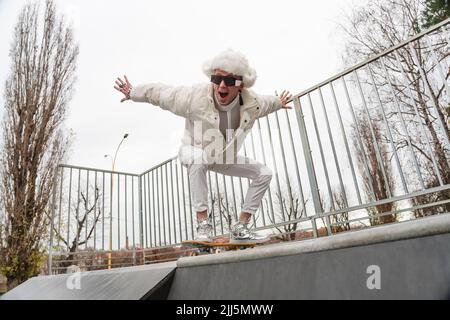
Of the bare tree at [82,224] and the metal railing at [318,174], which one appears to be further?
the bare tree at [82,224]

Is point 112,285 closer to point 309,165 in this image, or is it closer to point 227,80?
point 227,80

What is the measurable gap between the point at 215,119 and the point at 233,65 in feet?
1.57

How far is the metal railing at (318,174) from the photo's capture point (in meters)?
2.36

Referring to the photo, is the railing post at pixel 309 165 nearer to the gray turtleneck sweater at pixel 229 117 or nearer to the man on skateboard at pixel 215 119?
the man on skateboard at pixel 215 119

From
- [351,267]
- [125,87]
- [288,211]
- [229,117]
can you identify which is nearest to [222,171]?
[229,117]

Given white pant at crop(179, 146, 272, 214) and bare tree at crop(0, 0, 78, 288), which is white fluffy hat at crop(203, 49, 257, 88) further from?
bare tree at crop(0, 0, 78, 288)

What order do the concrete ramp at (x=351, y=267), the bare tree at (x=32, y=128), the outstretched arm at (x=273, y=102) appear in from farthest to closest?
1. the bare tree at (x=32, y=128)
2. the outstretched arm at (x=273, y=102)
3. the concrete ramp at (x=351, y=267)

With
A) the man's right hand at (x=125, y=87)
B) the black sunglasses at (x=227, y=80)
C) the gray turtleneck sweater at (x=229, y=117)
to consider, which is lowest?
the gray turtleneck sweater at (x=229, y=117)

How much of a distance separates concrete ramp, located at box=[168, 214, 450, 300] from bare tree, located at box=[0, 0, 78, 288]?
11477 mm

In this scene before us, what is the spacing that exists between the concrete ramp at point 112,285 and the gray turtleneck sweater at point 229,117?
3.88ft

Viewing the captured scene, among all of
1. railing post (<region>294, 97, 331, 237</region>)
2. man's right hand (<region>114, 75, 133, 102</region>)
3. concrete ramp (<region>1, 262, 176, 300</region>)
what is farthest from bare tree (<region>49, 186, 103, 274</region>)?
railing post (<region>294, 97, 331, 237</region>)

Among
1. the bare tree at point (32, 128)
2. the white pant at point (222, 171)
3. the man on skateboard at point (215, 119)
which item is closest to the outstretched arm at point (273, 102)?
the man on skateboard at point (215, 119)

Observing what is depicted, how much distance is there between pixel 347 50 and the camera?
1089cm
